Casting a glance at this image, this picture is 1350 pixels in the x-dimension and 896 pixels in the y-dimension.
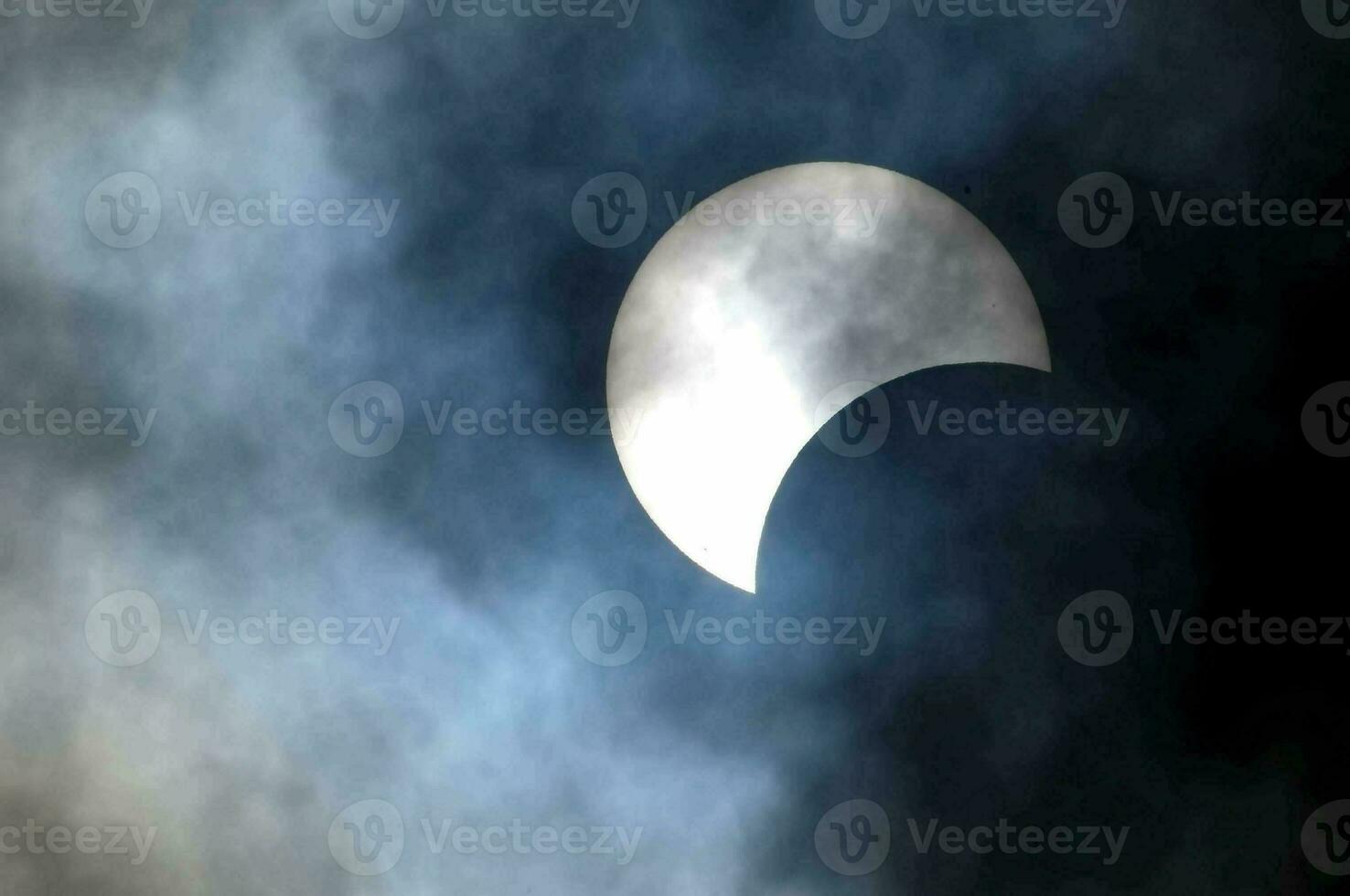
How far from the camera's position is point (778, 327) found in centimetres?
389

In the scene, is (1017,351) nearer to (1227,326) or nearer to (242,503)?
(1227,326)

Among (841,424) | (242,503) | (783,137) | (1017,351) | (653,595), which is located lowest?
(242,503)

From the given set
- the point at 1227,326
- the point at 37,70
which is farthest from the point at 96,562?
the point at 1227,326

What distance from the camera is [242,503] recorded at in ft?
13.2

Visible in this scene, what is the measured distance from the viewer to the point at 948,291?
3.88m

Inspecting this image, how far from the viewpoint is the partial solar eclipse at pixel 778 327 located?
12.8ft

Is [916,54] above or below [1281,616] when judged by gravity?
above

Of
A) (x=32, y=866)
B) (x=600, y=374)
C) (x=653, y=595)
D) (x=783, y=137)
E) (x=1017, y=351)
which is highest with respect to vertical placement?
(x=783, y=137)

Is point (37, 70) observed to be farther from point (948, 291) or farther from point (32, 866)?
point (948, 291)

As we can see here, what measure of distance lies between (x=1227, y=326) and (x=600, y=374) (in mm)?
2336

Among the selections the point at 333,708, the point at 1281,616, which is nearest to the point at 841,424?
the point at 1281,616

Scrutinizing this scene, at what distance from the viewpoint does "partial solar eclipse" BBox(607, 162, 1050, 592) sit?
3887 millimetres

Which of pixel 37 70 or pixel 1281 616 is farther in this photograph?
pixel 37 70

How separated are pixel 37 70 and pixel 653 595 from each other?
10.4ft
